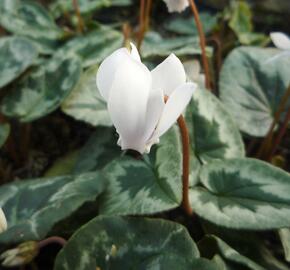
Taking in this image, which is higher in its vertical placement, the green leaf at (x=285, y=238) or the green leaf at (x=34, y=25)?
the green leaf at (x=34, y=25)

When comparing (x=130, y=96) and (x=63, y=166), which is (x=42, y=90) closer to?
(x=63, y=166)

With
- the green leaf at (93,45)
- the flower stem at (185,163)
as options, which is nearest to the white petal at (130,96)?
the flower stem at (185,163)

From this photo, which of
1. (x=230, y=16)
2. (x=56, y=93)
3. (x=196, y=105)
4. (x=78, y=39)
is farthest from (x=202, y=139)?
(x=230, y=16)

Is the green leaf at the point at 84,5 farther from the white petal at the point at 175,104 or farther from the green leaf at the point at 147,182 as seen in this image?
the white petal at the point at 175,104

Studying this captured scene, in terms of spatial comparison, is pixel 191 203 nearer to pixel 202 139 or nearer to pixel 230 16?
pixel 202 139

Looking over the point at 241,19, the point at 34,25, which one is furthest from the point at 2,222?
the point at 241,19

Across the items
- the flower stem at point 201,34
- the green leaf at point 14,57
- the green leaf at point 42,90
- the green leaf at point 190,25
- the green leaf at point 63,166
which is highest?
the flower stem at point 201,34
